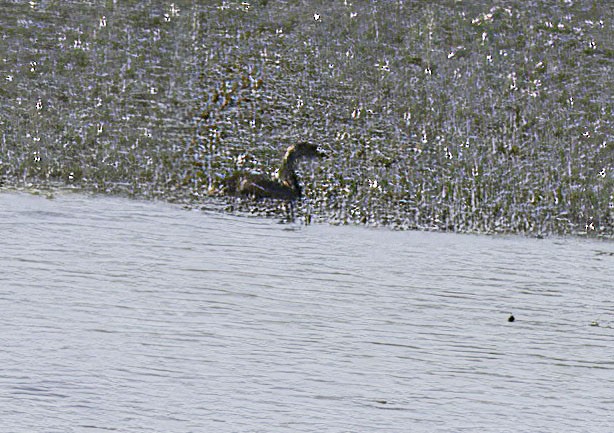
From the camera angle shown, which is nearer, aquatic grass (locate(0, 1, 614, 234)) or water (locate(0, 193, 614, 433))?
water (locate(0, 193, 614, 433))

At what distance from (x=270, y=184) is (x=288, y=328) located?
54cm

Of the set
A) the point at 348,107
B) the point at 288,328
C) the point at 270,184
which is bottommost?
the point at 288,328

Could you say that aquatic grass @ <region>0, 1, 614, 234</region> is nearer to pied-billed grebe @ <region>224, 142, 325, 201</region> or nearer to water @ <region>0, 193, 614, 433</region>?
pied-billed grebe @ <region>224, 142, 325, 201</region>

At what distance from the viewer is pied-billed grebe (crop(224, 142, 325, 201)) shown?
1431mm

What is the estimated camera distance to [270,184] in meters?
1.45

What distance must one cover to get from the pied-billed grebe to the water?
131mm

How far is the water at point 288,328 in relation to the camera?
78 centimetres

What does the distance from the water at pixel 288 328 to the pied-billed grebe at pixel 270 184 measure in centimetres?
13

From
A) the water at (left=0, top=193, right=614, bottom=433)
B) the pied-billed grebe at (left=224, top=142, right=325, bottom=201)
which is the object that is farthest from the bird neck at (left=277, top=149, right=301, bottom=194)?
the water at (left=0, top=193, right=614, bottom=433)

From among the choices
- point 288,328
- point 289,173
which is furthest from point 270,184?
point 288,328

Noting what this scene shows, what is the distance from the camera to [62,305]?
0.97 metres

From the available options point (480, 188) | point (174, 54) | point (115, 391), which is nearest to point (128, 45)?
point (174, 54)

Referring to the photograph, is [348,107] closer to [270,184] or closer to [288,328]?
[270,184]

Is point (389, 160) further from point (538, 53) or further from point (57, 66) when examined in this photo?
point (57, 66)
